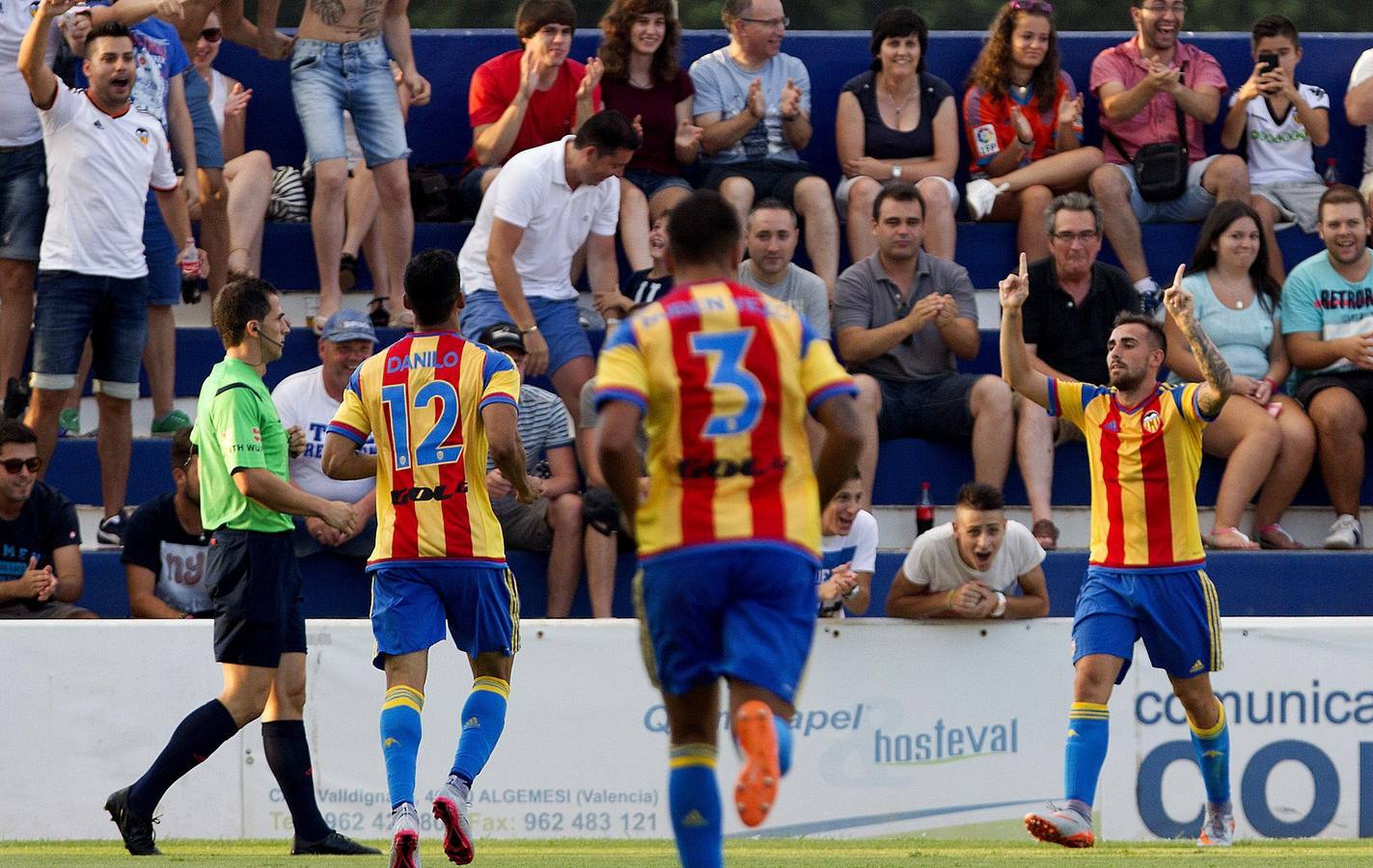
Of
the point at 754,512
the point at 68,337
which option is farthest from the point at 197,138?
the point at 754,512

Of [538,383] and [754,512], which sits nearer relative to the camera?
[754,512]

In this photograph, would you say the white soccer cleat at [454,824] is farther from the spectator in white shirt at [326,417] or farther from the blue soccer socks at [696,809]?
the spectator in white shirt at [326,417]

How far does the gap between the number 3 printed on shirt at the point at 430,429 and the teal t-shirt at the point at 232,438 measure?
0.75 meters

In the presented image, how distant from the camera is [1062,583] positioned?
9.82 meters

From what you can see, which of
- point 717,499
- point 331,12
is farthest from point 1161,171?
point 717,499

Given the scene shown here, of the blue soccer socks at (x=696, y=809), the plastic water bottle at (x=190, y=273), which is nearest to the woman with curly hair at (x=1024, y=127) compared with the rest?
the plastic water bottle at (x=190, y=273)

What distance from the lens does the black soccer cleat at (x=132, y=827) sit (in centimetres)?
695

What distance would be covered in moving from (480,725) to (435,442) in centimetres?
97

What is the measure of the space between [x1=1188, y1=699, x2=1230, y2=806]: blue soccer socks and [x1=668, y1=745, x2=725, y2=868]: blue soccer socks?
3.39 metres

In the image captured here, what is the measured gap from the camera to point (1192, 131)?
11664 mm

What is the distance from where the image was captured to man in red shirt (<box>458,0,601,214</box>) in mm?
10562

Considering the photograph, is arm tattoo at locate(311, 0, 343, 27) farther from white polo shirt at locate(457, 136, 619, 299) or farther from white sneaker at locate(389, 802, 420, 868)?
white sneaker at locate(389, 802, 420, 868)

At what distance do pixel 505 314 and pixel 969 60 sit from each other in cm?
437

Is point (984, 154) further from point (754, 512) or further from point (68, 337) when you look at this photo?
point (754, 512)
